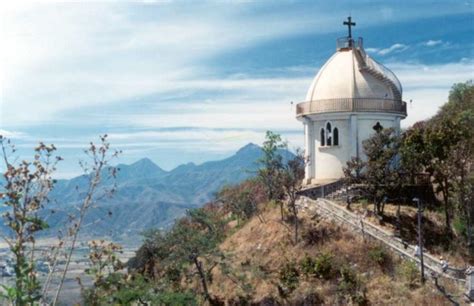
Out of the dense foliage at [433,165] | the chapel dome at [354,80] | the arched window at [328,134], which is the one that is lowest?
the dense foliage at [433,165]

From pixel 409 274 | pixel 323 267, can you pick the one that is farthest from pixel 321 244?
pixel 409 274

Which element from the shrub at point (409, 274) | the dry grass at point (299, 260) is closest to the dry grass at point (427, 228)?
the dry grass at point (299, 260)

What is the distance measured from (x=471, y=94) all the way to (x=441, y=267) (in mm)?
19233

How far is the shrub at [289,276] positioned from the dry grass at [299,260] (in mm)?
220

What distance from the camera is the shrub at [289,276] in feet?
74.1

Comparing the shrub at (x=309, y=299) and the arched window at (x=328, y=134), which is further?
the arched window at (x=328, y=134)

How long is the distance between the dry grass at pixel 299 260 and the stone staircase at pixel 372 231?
39 centimetres

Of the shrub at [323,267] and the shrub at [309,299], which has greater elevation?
the shrub at [323,267]

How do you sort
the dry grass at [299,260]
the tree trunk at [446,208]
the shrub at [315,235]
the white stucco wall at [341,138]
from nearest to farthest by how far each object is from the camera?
the dry grass at [299,260] → the tree trunk at [446,208] → the shrub at [315,235] → the white stucco wall at [341,138]

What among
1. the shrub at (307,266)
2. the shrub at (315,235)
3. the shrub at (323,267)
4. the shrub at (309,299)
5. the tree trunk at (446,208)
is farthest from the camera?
the shrub at (315,235)

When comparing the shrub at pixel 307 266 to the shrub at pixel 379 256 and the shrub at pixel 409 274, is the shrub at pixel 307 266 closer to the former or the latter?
the shrub at pixel 379 256

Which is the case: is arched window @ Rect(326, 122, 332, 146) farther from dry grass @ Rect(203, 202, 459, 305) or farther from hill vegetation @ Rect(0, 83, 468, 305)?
dry grass @ Rect(203, 202, 459, 305)

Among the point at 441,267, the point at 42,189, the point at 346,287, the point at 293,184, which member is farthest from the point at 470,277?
the point at 42,189

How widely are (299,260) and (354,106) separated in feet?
33.8
